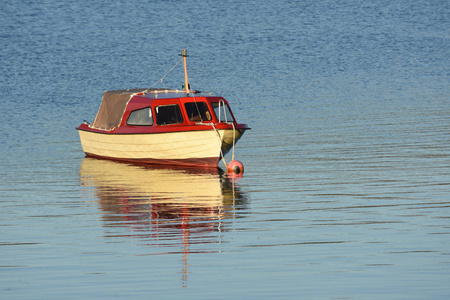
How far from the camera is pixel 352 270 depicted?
520 inches

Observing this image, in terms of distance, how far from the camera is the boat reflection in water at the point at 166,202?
1619 cm

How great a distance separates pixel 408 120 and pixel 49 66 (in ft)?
117

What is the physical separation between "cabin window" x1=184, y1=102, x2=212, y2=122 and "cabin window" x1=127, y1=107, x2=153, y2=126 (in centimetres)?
126

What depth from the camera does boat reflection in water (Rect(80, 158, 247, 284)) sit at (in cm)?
1619

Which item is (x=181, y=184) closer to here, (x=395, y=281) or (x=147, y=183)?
(x=147, y=183)

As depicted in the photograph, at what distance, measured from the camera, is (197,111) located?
28109mm

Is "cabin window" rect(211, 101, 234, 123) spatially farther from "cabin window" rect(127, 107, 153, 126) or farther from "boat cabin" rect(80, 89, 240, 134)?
"cabin window" rect(127, 107, 153, 126)

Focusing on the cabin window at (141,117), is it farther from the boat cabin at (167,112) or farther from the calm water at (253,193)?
the calm water at (253,193)

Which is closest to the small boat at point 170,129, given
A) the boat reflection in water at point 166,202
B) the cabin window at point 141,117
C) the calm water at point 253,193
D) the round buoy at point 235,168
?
the cabin window at point 141,117

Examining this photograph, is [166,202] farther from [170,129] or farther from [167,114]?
[167,114]

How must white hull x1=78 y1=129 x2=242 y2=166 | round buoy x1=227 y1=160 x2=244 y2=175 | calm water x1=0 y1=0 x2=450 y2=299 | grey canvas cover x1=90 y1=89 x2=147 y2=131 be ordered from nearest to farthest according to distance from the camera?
calm water x1=0 y1=0 x2=450 y2=299 → round buoy x1=227 y1=160 x2=244 y2=175 → white hull x1=78 y1=129 x2=242 y2=166 → grey canvas cover x1=90 y1=89 x2=147 y2=131

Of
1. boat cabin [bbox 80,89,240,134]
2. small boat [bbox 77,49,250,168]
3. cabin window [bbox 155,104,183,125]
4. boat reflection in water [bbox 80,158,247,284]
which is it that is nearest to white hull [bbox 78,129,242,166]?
small boat [bbox 77,49,250,168]

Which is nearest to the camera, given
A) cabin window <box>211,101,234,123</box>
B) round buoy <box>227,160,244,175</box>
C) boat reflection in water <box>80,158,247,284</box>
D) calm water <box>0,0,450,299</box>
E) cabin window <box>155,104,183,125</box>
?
calm water <box>0,0,450,299</box>

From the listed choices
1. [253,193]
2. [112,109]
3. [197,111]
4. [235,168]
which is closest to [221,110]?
[197,111]
